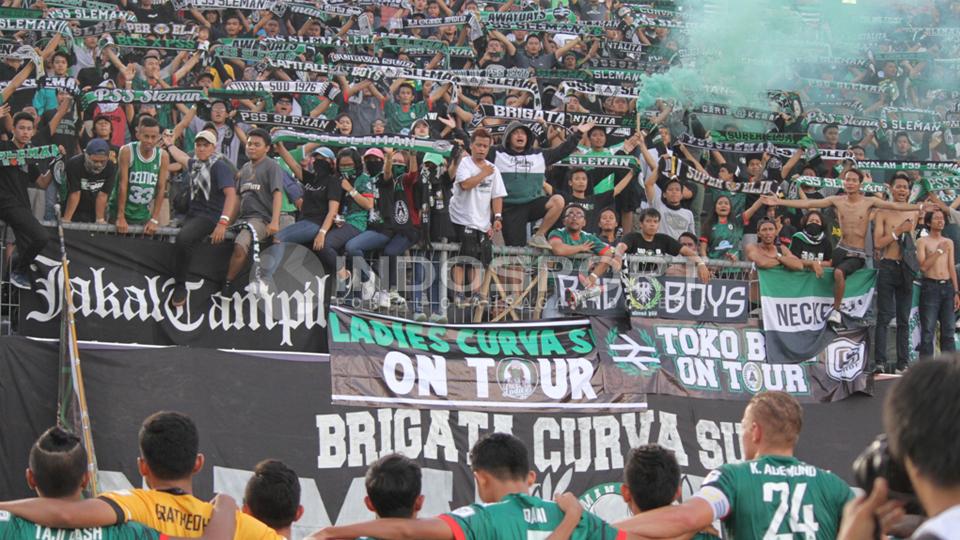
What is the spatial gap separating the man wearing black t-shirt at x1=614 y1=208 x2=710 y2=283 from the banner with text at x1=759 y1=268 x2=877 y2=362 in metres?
0.88

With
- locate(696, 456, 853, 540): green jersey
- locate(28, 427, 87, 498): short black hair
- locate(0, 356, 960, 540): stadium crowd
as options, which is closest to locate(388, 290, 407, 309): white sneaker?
locate(0, 356, 960, 540): stadium crowd

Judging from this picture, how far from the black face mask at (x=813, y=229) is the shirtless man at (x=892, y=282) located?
2.58ft

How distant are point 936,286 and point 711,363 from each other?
2.89m

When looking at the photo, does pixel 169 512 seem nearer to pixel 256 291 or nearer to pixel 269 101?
pixel 256 291

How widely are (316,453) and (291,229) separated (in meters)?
2.26

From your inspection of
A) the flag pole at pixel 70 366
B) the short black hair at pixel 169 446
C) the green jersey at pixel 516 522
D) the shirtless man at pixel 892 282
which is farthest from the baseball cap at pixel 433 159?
the short black hair at pixel 169 446

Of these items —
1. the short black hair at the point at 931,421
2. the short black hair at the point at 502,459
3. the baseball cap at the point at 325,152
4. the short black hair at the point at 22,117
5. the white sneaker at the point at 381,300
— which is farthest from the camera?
the baseball cap at the point at 325,152

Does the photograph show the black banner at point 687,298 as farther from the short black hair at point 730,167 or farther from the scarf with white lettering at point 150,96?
the scarf with white lettering at point 150,96

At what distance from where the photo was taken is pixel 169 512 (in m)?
5.71

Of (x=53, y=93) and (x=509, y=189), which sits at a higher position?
(x=53, y=93)

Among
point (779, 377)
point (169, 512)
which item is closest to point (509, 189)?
point (779, 377)

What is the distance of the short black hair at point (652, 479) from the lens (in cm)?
602

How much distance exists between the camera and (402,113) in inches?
724

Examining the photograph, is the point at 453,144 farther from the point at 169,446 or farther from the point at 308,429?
the point at 169,446
